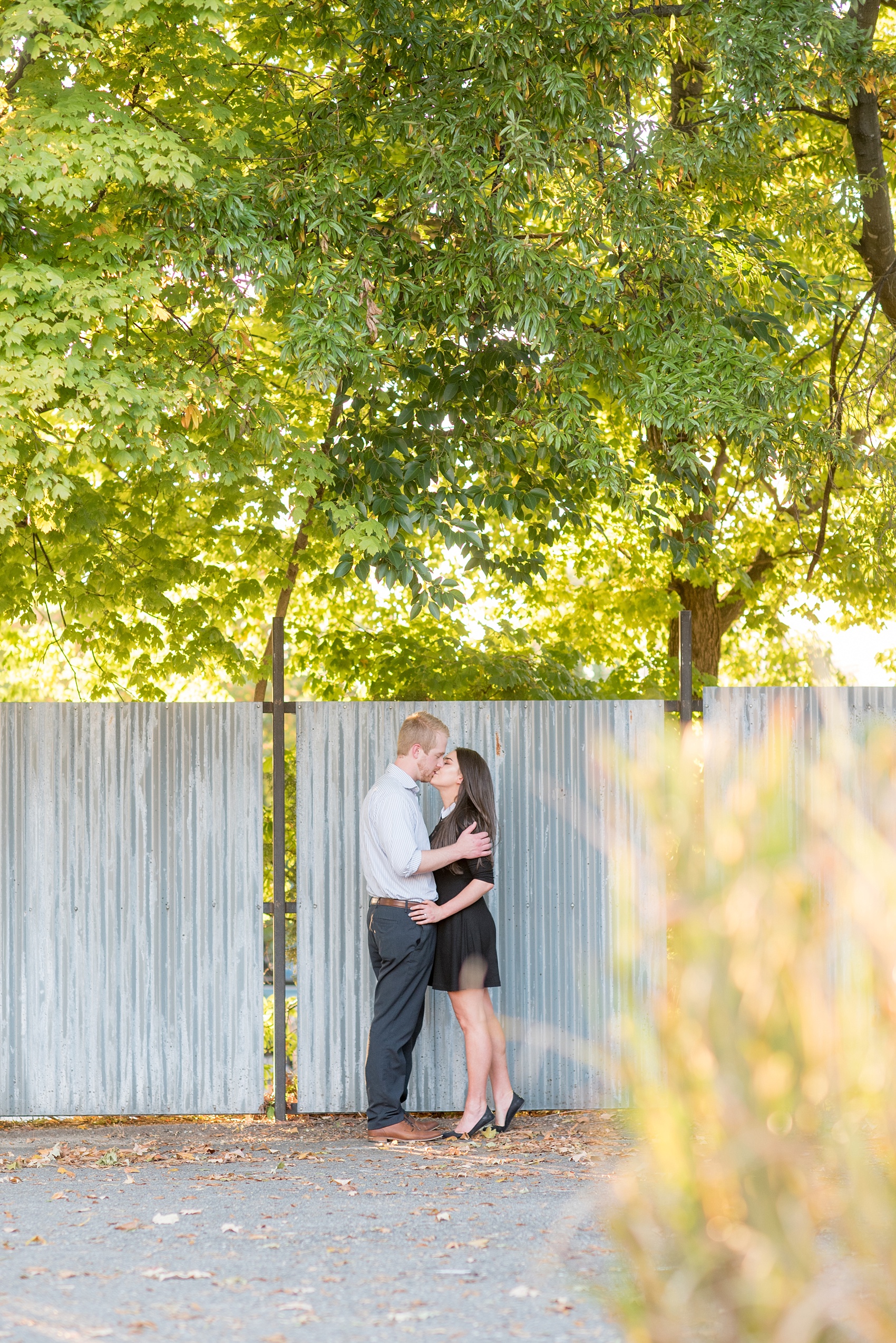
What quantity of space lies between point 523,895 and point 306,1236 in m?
2.27

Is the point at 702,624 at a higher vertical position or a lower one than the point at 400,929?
higher

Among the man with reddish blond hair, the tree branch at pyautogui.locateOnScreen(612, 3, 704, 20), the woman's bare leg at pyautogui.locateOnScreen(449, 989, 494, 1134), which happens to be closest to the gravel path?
the woman's bare leg at pyautogui.locateOnScreen(449, 989, 494, 1134)

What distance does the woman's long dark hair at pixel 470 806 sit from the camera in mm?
5664

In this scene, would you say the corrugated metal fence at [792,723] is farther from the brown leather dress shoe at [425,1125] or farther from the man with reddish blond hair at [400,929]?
the brown leather dress shoe at [425,1125]

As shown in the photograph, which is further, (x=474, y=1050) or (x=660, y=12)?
(x=660, y=12)

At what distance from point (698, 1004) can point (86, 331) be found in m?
4.36

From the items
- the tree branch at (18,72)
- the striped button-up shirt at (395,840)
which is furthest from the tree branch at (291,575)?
the striped button-up shirt at (395,840)

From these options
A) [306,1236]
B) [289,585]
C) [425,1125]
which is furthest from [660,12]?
[306,1236]

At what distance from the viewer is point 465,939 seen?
5637 millimetres

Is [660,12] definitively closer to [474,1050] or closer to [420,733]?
[420,733]

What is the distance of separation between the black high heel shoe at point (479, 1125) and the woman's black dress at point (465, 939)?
58 cm

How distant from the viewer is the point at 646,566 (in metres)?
11.6

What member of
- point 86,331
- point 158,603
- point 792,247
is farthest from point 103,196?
point 792,247

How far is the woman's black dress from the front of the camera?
221 inches
